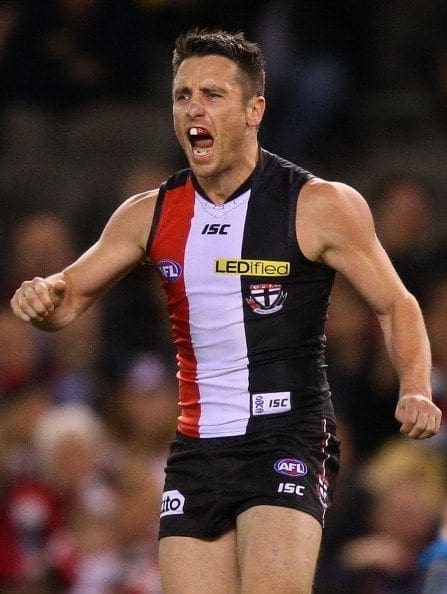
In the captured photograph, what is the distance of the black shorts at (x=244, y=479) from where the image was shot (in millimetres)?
5219

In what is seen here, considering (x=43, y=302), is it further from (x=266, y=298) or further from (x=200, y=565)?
(x=200, y=565)

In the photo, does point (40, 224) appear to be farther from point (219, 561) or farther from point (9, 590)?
point (219, 561)

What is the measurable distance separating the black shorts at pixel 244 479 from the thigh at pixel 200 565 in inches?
1.3

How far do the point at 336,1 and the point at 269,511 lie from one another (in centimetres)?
617

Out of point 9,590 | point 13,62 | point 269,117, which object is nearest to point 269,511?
point 9,590

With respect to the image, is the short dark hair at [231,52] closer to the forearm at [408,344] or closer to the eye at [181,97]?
the eye at [181,97]

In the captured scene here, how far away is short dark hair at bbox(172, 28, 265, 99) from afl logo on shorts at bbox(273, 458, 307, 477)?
4.08 feet

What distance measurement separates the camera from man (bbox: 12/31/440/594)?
5.25 metres

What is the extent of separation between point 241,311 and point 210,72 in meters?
0.81

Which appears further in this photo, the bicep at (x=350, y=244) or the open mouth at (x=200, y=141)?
the open mouth at (x=200, y=141)

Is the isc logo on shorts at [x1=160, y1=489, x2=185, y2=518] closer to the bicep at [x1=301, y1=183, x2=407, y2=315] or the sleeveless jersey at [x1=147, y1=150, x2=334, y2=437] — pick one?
the sleeveless jersey at [x1=147, y1=150, x2=334, y2=437]

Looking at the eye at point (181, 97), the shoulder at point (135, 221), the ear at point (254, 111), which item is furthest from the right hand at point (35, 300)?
the ear at point (254, 111)

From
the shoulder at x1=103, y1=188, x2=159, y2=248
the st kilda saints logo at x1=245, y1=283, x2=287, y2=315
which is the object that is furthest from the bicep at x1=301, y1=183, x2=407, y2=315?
the shoulder at x1=103, y1=188, x2=159, y2=248

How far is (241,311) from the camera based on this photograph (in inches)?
212
